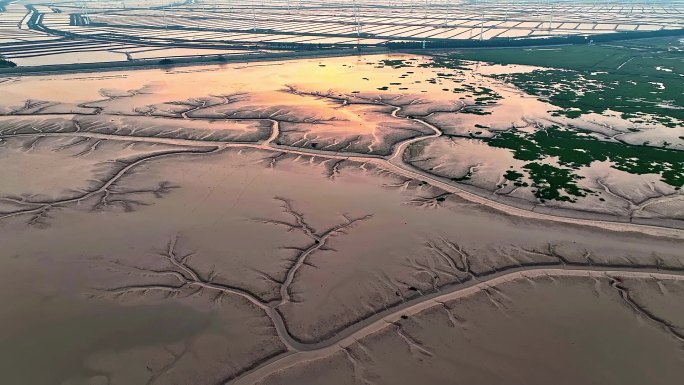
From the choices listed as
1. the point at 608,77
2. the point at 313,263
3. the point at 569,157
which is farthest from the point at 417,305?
the point at 608,77

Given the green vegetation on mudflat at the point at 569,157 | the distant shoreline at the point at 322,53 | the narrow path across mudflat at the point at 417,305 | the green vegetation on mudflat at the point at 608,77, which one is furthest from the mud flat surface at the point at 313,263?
the distant shoreline at the point at 322,53

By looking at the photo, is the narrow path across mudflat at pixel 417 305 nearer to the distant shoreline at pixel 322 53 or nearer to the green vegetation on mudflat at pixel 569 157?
the green vegetation on mudflat at pixel 569 157

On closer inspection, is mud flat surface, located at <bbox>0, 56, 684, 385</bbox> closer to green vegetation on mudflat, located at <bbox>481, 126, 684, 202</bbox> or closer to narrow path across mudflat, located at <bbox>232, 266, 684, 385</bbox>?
narrow path across mudflat, located at <bbox>232, 266, 684, 385</bbox>

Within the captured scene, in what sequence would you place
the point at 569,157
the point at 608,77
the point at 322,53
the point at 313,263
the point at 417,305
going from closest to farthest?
the point at 417,305, the point at 313,263, the point at 569,157, the point at 608,77, the point at 322,53

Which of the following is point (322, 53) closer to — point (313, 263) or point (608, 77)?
point (608, 77)

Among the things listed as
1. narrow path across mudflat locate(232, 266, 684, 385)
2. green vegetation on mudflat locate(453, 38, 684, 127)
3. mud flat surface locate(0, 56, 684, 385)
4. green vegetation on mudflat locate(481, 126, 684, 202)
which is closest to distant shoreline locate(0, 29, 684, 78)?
green vegetation on mudflat locate(453, 38, 684, 127)

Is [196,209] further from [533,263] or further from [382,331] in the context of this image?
[533,263]
